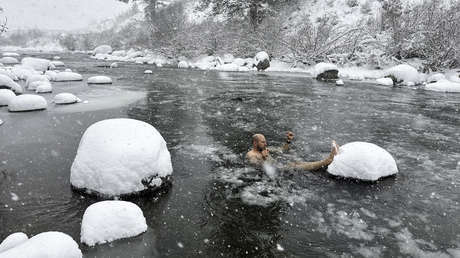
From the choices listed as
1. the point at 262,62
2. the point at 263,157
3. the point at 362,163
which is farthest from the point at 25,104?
the point at 262,62

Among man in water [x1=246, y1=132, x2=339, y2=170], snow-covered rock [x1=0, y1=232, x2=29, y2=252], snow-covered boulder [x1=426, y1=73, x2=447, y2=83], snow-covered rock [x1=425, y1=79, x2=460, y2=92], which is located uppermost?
snow-covered boulder [x1=426, y1=73, x2=447, y2=83]

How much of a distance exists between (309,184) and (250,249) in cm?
232

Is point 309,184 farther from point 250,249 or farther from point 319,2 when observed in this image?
point 319,2

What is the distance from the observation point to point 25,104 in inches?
452

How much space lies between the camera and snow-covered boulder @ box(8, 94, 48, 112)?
37.5ft

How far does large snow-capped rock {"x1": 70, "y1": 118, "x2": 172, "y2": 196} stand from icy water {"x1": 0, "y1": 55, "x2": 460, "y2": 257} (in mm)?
258

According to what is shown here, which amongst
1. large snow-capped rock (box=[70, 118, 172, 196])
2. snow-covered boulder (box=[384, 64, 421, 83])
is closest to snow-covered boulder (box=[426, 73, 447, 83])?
snow-covered boulder (box=[384, 64, 421, 83])

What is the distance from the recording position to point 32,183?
240 inches

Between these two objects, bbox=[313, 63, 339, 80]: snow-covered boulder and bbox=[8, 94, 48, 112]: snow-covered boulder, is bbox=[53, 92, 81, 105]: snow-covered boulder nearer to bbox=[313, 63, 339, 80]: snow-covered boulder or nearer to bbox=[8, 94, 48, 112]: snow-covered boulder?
bbox=[8, 94, 48, 112]: snow-covered boulder

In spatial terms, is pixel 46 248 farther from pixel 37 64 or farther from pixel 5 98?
pixel 37 64

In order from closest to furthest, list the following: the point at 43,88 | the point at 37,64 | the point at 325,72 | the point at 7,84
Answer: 1. the point at 7,84
2. the point at 43,88
3. the point at 325,72
4. the point at 37,64

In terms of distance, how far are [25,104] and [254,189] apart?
888 cm

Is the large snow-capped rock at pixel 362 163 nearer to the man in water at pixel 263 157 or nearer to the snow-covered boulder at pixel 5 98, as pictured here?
the man in water at pixel 263 157

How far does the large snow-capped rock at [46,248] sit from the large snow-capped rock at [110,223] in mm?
471
